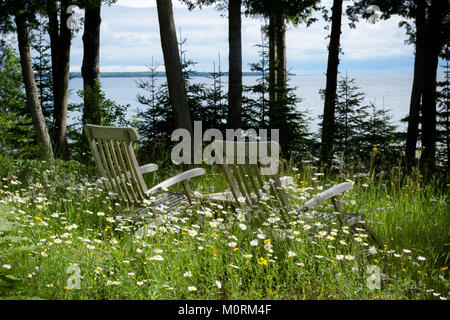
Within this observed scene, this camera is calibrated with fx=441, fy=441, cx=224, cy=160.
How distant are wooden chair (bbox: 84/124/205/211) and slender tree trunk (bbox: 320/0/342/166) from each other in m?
5.45

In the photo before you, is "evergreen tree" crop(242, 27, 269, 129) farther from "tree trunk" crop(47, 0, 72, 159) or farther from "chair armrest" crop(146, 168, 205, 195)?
"chair armrest" crop(146, 168, 205, 195)

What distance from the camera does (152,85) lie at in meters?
9.21

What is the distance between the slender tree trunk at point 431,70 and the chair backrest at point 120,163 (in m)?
6.94

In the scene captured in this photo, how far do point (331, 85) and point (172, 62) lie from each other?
3.96m

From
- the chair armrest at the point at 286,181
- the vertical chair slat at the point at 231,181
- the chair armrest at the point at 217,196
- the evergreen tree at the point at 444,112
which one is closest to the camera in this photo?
the vertical chair slat at the point at 231,181

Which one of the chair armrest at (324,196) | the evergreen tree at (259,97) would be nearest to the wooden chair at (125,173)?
the chair armrest at (324,196)

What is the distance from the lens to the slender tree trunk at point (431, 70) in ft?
30.7

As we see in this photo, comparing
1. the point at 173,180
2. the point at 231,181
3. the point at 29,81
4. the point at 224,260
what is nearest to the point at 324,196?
the point at 231,181

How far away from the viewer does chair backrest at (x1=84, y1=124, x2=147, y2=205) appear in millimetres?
4090

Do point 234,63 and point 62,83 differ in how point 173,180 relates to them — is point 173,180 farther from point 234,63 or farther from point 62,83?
point 62,83

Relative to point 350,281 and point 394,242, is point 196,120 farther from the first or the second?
point 350,281

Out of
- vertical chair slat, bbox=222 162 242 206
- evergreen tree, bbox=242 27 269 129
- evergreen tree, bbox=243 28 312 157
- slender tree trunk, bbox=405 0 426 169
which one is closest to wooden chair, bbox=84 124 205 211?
vertical chair slat, bbox=222 162 242 206

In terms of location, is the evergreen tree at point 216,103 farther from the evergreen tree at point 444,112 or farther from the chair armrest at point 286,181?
the evergreen tree at point 444,112

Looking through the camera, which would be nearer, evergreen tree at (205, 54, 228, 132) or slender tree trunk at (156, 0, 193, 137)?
slender tree trunk at (156, 0, 193, 137)
